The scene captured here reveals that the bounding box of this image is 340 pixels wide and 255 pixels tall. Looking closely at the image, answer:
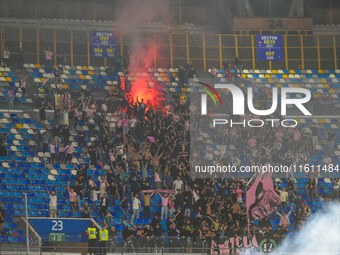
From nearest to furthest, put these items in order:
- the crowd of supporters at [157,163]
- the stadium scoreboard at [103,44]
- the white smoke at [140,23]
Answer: the crowd of supporters at [157,163] < the stadium scoreboard at [103,44] < the white smoke at [140,23]

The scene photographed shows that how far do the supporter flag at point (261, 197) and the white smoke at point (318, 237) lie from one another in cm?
175

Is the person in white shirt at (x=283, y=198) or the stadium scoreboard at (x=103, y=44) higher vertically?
the stadium scoreboard at (x=103, y=44)

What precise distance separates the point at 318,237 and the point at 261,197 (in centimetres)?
357

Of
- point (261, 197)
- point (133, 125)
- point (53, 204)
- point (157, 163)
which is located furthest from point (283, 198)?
point (53, 204)

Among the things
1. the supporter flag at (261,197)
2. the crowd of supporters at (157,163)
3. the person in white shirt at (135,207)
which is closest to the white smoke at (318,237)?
the crowd of supporters at (157,163)

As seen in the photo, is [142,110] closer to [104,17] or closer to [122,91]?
[122,91]

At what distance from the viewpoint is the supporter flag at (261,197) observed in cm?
3238

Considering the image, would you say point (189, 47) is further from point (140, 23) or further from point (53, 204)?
point (53, 204)

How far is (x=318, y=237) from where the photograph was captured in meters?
29.9

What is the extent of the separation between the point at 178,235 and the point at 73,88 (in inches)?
524

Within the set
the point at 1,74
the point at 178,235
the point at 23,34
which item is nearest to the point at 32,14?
the point at 23,34

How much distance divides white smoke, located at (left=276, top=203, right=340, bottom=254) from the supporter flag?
1752 mm

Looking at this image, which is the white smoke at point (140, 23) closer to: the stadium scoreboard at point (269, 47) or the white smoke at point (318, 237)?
the stadium scoreboard at point (269, 47)

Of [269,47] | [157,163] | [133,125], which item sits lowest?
[157,163]
